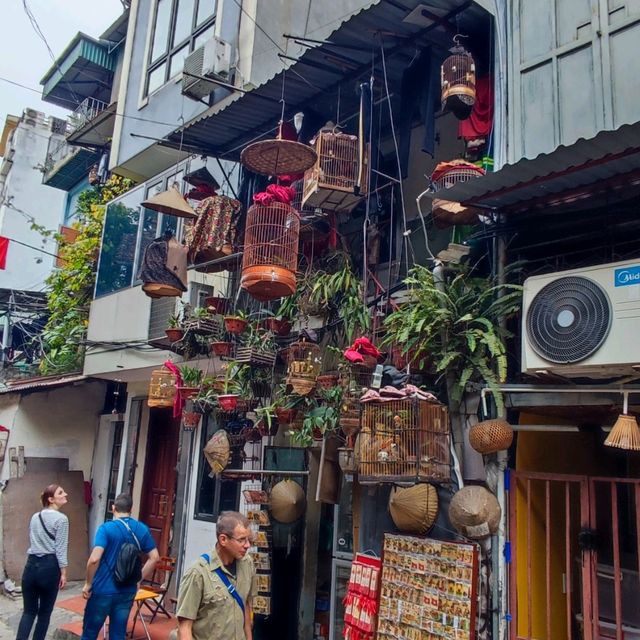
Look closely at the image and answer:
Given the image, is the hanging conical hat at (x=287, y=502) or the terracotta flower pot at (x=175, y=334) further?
the terracotta flower pot at (x=175, y=334)

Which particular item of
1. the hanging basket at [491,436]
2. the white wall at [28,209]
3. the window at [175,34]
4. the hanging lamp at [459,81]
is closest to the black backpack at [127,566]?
the hanging basket at [491,436]

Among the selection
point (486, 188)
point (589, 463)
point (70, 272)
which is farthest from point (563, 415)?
point (70, 272)

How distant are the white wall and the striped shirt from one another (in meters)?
16.9

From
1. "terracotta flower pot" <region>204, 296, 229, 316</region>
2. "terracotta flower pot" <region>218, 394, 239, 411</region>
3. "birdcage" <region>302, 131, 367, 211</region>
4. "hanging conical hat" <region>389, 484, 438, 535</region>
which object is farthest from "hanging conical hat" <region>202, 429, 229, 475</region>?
"birdcage" <region>302, 131, 367, 211</region>

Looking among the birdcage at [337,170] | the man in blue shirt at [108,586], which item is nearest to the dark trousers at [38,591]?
the man in blue shirt at [108,586]

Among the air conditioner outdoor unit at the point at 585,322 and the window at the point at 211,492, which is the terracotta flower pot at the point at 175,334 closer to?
the window at the point at 211,492

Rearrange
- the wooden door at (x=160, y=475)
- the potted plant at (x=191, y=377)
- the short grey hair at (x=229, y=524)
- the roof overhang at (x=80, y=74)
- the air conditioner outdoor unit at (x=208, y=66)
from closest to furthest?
the short grey hair at (x=229, y=524)
the potted plant at (x=191, y=377)
the air conditioner outdoor unit at (x=208, y=66)
the wooden door at (x=160, y=475)
the roof overhang at (x=80, y=74)

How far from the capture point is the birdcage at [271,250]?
7.11m

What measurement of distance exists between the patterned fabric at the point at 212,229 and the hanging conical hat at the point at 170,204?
0.32 metres

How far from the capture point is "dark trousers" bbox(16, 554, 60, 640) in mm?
6676

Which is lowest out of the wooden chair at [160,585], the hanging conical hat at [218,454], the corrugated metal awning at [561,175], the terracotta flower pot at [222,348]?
the wooden chair at [160,585]

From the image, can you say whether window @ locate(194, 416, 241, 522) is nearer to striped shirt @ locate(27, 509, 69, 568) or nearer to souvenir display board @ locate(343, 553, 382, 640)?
striped shirt @ locate(27, 509, 69, 568)

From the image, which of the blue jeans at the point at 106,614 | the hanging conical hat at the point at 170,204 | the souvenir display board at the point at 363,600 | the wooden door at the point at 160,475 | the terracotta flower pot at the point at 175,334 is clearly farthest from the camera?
the wooden door at the point at 160,475

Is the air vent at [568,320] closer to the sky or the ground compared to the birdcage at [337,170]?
closer to the ground
